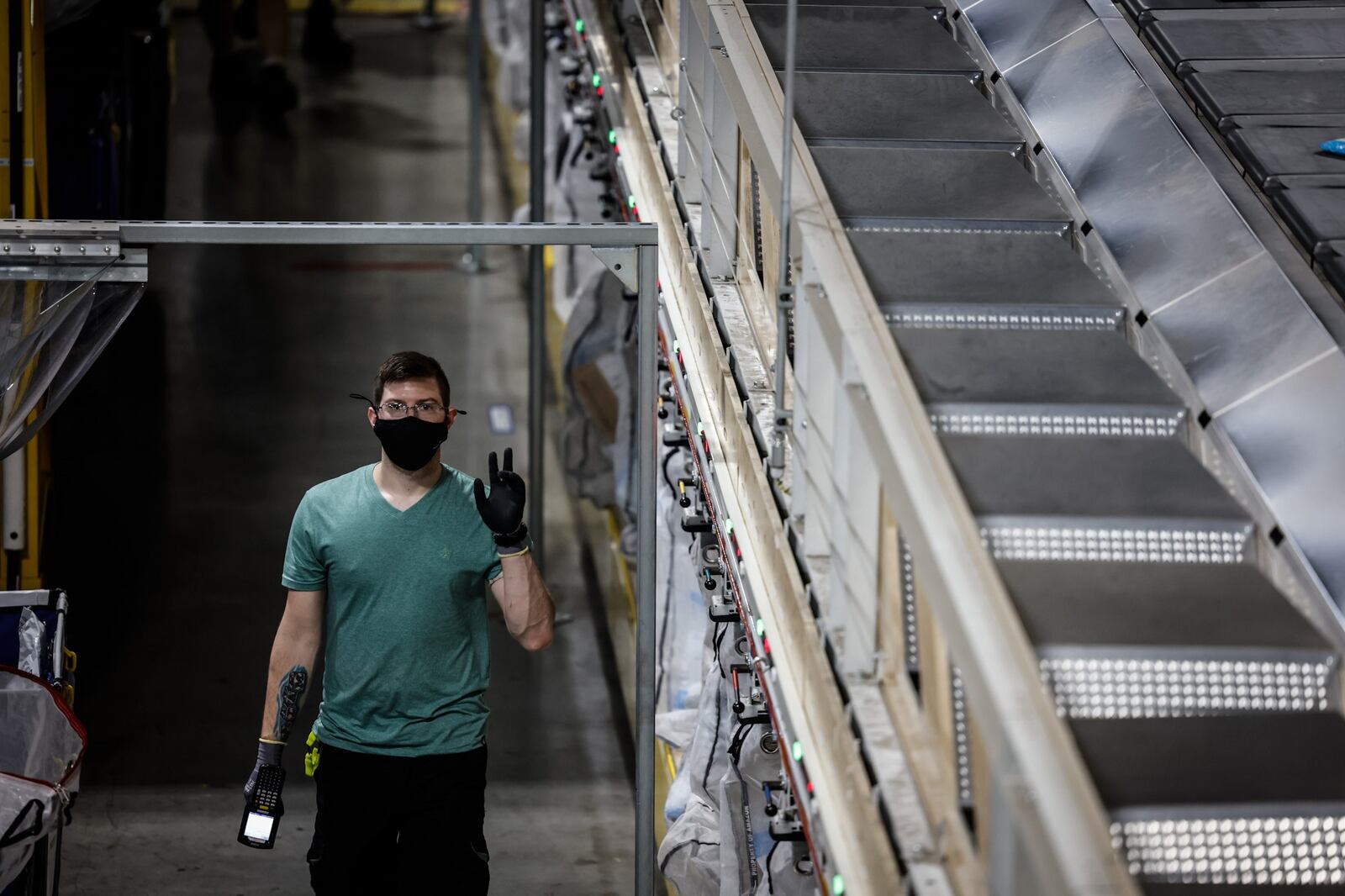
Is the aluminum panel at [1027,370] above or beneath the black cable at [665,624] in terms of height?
above

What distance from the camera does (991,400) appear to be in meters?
3.19

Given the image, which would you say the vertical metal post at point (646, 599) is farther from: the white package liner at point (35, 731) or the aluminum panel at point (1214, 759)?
the aluminum panel at point (1214, 759)

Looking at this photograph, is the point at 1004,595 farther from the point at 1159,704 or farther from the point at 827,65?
the point at 827,65

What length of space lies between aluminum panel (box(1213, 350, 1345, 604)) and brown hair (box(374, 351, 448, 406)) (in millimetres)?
1722

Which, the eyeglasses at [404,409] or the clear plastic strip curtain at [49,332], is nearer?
the eyeglasses at [404,409]

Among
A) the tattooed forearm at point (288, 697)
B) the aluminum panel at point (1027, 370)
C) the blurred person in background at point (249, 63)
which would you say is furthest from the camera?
the blurred person in background at point (249, 63)

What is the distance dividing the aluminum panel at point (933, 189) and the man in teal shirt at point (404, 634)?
3.33ft

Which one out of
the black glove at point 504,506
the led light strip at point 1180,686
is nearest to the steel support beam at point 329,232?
the black glove at point 504,506

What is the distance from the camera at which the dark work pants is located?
3896mm

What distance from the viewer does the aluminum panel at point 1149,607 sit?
2803 millimetres

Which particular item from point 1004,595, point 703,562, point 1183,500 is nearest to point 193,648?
point 703,562

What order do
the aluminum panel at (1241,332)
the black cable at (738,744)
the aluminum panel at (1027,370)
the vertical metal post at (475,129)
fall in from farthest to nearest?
the vertical metal post at (475,129) < the black cable at (738,744) < the aluminum panel at (1241,332) < the aluminum panel at (1027,370)

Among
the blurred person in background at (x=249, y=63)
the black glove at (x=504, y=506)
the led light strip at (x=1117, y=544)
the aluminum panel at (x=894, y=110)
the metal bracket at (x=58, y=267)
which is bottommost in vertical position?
the led light strip at (x=1117, y=544)

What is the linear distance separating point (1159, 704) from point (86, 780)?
4.46 meters
